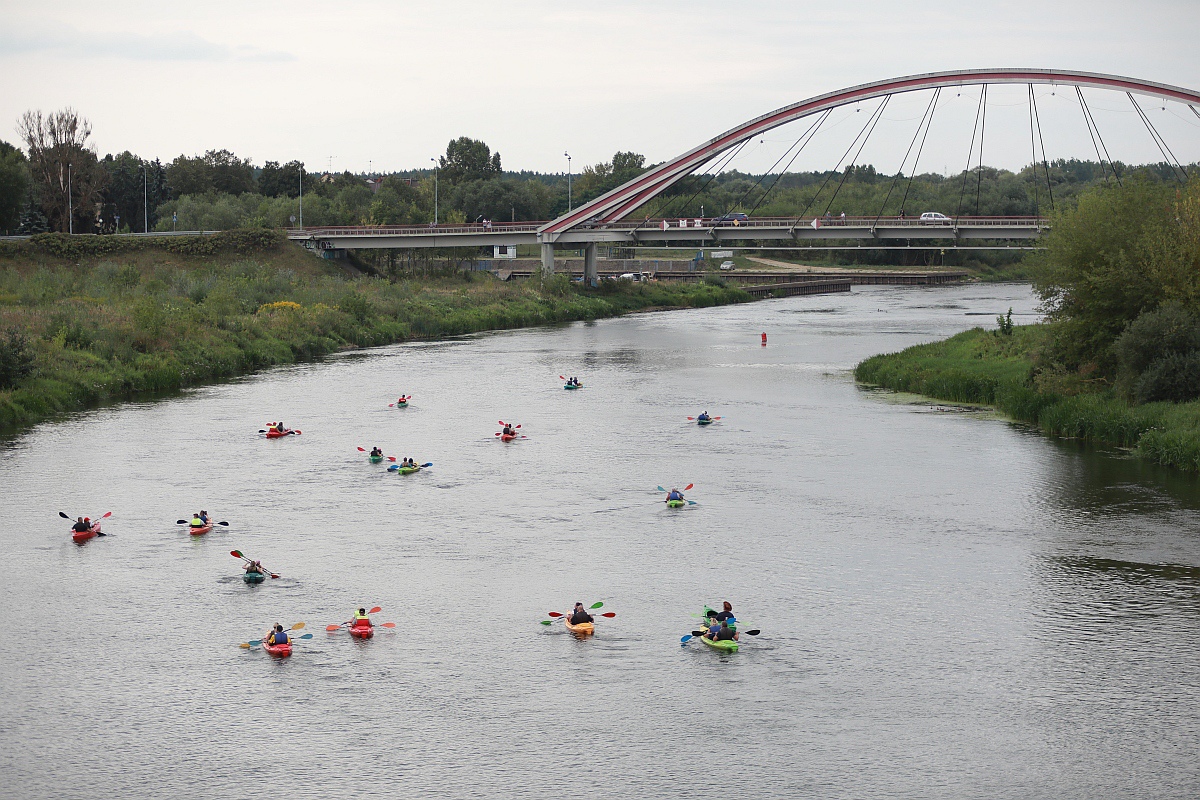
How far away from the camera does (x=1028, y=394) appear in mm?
32688

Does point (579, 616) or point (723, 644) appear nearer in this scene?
point (723, 644)

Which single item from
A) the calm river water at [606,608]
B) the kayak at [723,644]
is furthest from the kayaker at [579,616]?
the kayak at [723,644]

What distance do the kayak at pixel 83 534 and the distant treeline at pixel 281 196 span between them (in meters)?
58.9

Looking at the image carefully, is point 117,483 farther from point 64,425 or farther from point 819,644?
point 819,644

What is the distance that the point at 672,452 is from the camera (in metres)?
29.2

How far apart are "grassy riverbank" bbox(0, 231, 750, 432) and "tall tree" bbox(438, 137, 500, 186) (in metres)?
62.2

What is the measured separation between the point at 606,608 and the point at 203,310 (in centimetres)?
3643

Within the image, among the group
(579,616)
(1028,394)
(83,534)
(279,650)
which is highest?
(1028,394)

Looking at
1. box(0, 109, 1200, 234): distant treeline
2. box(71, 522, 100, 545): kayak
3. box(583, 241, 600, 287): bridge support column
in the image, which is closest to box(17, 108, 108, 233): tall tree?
box(0, 109, 1200, 234): distant treeline

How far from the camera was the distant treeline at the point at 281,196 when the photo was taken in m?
98.1

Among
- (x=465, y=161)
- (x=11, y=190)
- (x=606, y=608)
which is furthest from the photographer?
(x=465, y=161)

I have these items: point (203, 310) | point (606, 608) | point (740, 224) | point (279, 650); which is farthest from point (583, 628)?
point (740, 224)

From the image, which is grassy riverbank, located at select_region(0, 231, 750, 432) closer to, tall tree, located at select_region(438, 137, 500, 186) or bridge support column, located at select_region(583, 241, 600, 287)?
bridge support column, located at select_region(583, 241, 600, 287)

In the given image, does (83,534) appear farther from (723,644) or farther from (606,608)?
(723,644)
